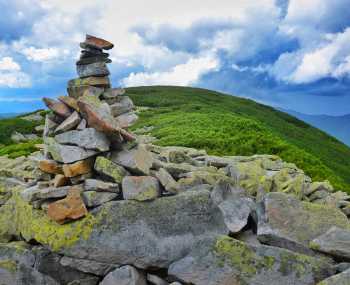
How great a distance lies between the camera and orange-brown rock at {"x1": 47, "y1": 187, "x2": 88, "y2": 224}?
1462cm

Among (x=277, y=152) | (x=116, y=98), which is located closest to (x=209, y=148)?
(x=277, y=152)

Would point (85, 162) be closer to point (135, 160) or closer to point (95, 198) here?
point (95, 198)

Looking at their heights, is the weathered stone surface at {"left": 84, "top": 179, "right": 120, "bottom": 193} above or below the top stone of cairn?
below

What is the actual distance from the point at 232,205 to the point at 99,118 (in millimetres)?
5646

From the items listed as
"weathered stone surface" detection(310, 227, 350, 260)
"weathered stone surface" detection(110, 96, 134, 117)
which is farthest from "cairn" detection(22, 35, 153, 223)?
"weathered stone surface" detection(310, 227, 350, 260)

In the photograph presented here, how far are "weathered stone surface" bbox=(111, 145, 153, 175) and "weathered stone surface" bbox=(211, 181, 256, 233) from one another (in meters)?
2.67

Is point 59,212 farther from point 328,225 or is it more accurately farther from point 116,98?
point 328,225

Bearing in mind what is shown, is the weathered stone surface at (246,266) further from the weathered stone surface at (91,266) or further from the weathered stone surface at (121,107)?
the weathered stone surface at (121,107)

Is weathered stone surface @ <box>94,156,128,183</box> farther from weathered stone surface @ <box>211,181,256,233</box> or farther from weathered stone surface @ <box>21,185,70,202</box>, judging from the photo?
weathered stone surface @ <box>211,181,256,233</box>

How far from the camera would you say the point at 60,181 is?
15703 mm

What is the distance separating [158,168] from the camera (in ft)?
56.6

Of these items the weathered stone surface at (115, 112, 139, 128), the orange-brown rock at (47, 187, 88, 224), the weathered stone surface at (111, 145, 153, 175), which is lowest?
the orange-brown rock at (47, 187, 88, 224)

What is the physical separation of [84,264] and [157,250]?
2422 millimetres

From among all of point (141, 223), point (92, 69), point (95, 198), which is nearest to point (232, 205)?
point (141, 223)
